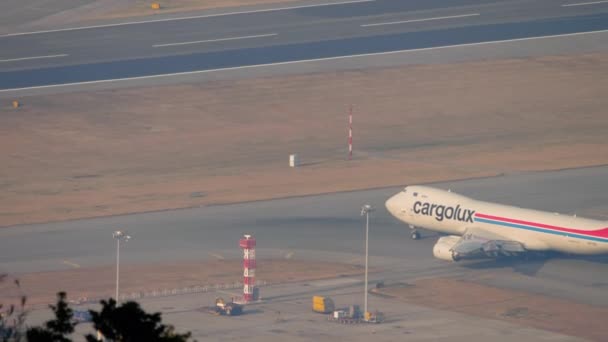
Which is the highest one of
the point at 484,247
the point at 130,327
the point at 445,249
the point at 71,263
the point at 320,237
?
the point at 320,237

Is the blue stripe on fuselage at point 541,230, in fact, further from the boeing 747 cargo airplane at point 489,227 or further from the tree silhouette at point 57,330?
the tree silhouette at point 57,330

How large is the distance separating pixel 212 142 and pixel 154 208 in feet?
73.6

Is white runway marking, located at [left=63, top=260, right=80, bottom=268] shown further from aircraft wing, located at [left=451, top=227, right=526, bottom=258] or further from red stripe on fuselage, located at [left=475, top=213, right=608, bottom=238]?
red stripe on fuselage, located at [left=475, top=213, right=608, bottom=238]

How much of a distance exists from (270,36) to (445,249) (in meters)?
69.5

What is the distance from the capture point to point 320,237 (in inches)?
4277

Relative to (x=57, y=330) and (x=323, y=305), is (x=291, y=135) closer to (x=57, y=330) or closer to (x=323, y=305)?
(x=323, y=305)

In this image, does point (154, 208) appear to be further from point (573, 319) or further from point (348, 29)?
point (348, 29)

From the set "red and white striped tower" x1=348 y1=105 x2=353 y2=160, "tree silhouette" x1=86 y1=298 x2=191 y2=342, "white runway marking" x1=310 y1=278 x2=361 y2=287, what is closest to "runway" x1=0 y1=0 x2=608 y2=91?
"red and white striped tower" x1=348 y1=105 x2=353 y2=160

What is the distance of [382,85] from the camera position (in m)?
156

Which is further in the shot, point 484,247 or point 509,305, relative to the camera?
point 484,247

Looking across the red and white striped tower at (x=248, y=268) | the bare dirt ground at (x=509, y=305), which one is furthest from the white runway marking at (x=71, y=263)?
the bare dirt ground at (x=509, y=305)

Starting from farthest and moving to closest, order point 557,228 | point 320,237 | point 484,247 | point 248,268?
point 320,237 < point 484,247 < point 557,228 < point 248,268

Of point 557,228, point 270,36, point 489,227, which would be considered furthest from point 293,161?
point 270,36

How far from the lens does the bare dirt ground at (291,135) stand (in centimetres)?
12431
